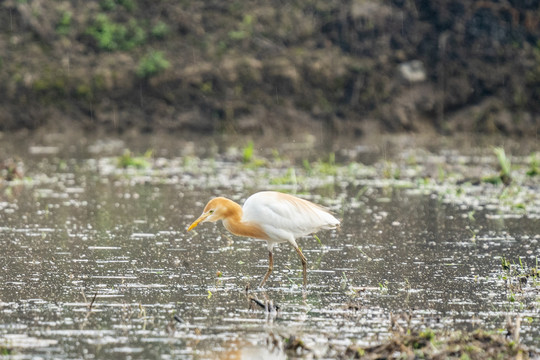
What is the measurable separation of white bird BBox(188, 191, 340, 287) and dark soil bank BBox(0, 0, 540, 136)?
876 inches

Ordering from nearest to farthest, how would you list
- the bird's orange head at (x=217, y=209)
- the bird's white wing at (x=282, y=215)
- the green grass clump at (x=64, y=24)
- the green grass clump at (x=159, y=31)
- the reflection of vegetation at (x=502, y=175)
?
the bird's orange head at (x=217, y=209) → the bird's white wing at (x=282, y=215) → the reflection of vegetation at (x=502, y=175) → the green grass clump at (x=64, y=24) → the green grass clump at (x=159, y=31)

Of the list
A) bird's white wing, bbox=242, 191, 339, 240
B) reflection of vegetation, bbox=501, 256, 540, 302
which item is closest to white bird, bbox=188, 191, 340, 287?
bird's white wing, bbox=242, 191, 339, 240

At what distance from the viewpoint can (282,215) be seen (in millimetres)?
10086

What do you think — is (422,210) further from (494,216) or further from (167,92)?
(167,92)

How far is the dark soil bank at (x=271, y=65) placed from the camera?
1291 inches

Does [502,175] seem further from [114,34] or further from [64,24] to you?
[64,24]

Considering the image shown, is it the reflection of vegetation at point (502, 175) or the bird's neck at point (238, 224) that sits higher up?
the bird's neck at point (238, 224)

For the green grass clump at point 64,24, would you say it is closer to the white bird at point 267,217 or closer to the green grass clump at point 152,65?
the green grass clump at point 152,65

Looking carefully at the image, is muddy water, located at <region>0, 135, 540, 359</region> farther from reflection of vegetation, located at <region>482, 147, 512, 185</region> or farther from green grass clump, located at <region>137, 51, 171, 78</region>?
green grass clump, located at <region>137, 51, 171, 78</region>

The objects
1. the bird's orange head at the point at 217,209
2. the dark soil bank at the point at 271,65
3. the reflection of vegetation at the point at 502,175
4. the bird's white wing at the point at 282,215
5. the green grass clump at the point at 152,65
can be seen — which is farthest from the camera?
the green grass clump at the point at 152,65

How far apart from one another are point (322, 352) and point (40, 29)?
2987 centimetres

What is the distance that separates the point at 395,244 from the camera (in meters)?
12.5

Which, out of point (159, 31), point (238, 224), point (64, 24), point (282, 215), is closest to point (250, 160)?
point (282, 215)

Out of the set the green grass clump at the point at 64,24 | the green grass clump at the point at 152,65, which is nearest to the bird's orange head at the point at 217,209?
the green grass clump at the point at 152,65
